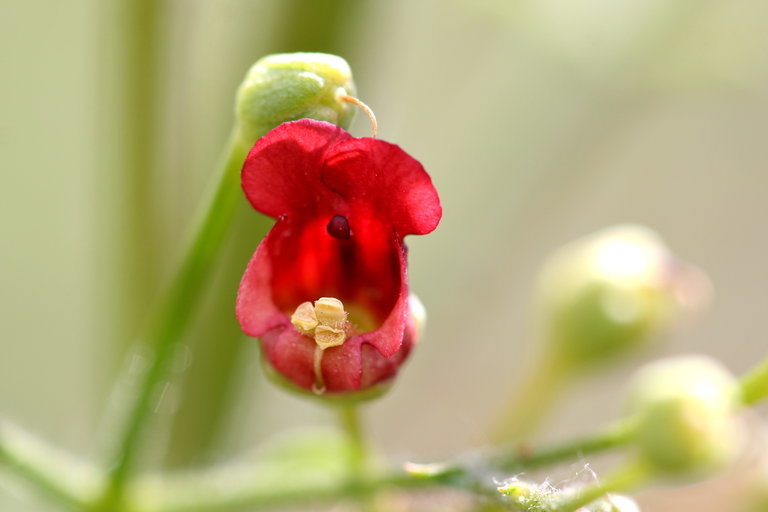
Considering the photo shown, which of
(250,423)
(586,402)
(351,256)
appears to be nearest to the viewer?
(351,256)

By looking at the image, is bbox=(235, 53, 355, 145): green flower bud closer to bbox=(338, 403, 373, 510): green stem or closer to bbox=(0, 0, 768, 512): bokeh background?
bbox=(338, 403, 373, 510): green stem

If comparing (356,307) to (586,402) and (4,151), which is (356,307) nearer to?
(4,151)

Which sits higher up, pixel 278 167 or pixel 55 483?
pixel 278 167

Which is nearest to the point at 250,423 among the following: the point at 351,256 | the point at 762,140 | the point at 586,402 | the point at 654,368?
the point at 654,368

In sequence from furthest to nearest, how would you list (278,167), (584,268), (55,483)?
(584,268) → (55,483) → (278,167)

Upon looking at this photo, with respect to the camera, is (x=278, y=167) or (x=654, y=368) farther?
(x=654, y=368)

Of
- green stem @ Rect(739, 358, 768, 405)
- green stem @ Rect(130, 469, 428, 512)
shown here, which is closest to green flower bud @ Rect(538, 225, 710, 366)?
green stem @ Rect(739, 358, 768, 405)

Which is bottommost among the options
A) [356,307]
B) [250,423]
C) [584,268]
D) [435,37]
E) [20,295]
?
[20,295]
